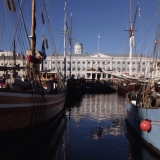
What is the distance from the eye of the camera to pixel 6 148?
13.3 meters

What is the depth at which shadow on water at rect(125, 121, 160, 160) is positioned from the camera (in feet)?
48.2

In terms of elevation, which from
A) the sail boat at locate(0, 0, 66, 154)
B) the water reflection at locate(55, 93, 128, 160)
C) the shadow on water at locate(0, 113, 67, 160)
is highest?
→ the sail boat at locate(0, 0, 66, 154)

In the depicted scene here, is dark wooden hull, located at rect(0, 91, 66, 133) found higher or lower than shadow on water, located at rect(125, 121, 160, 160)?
higher

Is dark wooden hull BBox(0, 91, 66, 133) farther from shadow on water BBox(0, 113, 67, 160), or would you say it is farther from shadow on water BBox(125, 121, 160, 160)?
shadow on water BBox(125, 121, 160, 160)

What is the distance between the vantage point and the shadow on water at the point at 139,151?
14.7 metres

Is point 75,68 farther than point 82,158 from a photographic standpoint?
Yes

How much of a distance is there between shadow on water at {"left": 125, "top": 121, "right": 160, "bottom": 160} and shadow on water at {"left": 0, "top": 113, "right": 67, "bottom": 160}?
4841 mm

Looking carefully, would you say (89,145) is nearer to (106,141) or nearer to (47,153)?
(106,141)

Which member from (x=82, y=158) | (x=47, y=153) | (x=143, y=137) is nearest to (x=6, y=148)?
(x=47, y=153)

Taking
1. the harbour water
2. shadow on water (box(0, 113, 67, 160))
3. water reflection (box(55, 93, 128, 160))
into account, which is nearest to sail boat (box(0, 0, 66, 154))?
shadow on water (box(0, 113, 67, 160))

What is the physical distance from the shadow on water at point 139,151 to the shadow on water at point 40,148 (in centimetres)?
484

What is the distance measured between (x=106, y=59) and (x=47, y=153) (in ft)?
424

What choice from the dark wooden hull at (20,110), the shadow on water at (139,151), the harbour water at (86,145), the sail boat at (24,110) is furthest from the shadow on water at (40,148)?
the shadow on water at (139,151)

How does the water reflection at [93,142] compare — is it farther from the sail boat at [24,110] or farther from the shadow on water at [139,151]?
the sail boat at [24,110]
